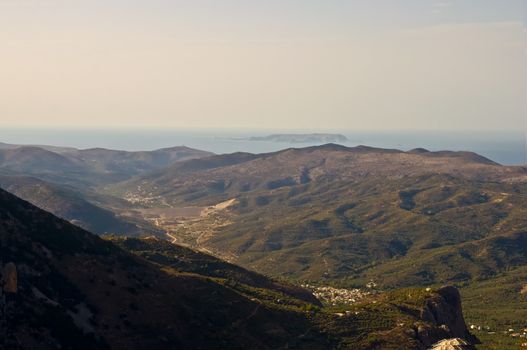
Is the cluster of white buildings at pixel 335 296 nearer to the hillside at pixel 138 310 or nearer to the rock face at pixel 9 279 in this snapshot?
the hillside at pixel 138 310

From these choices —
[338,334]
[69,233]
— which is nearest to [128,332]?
[69,233]

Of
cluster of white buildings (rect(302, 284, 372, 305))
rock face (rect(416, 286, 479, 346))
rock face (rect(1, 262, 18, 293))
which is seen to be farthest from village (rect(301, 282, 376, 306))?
rock face (rect(1, 262, 18, 293))

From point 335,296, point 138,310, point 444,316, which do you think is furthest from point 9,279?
point 335,296

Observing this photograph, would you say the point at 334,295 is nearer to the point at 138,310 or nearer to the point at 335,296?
the point at 335,296

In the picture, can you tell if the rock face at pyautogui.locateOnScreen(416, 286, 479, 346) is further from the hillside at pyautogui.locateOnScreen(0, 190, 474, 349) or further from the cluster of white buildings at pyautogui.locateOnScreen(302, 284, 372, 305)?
the cluster of white buildings at pyautogui.locateOnScreen(302, 284, 372, 305)

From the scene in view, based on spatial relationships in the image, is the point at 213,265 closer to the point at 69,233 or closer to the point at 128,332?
the point at 69,233

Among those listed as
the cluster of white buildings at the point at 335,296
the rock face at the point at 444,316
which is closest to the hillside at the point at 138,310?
the rock face at the point at 444,316
